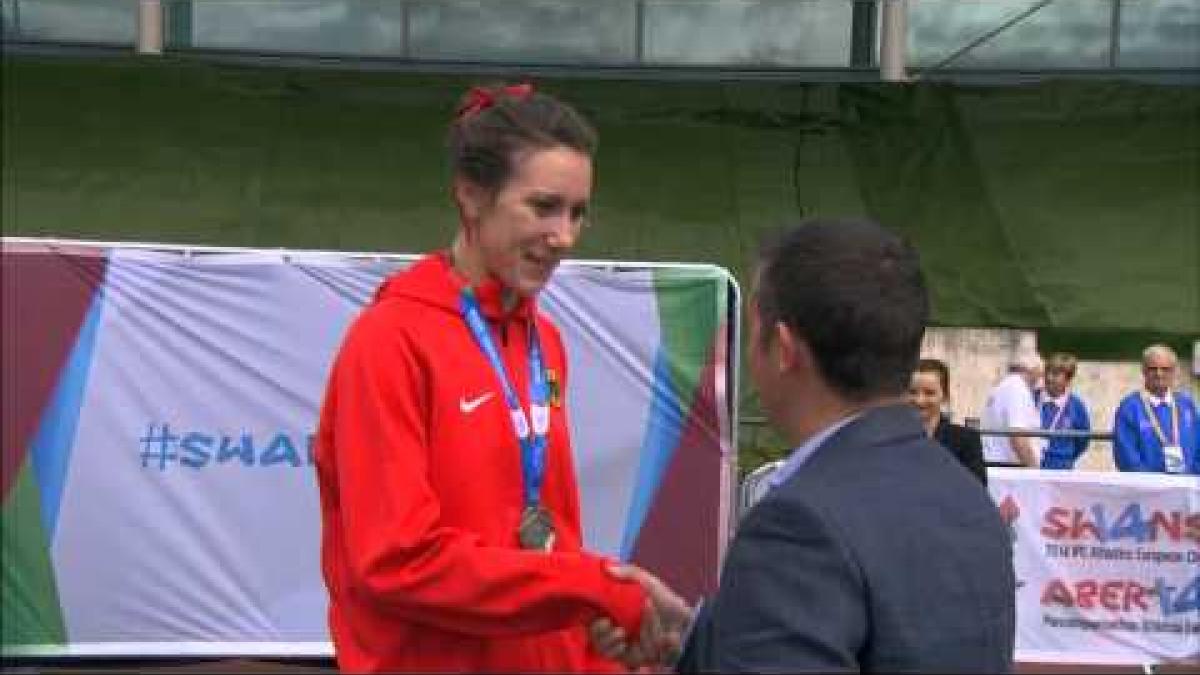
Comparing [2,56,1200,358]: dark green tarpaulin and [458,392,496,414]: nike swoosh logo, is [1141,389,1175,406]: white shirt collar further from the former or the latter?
[458,392,496,414]: nike swoosh logo

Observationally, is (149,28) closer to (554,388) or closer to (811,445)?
(554,388)

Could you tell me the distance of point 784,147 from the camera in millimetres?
15875

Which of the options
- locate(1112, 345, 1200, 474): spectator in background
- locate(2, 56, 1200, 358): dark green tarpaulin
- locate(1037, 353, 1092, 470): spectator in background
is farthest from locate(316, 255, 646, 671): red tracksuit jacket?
locate(2, 56, 1200, 358): dark green tarpaulin

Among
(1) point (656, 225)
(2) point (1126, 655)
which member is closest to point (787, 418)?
(2) point (1126, 655)

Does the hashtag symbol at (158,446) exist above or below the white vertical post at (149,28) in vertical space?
below

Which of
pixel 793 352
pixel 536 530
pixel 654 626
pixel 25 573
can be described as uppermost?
pixel 793 352

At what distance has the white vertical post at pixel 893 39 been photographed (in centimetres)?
1499

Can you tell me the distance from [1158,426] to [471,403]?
978 centimetres

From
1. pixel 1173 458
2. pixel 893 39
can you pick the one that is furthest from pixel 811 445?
pixel 893 39

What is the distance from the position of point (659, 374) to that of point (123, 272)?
2.37 m

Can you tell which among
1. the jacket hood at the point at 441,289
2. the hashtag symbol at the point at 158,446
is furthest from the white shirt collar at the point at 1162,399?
the jacket hood at the point at 441,289

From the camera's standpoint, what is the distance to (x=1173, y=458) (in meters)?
11.2

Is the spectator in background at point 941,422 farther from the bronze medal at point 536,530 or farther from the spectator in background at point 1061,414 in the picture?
the spectator in background at point 1061,414

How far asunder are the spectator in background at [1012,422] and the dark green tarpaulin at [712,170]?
272 centimetres
